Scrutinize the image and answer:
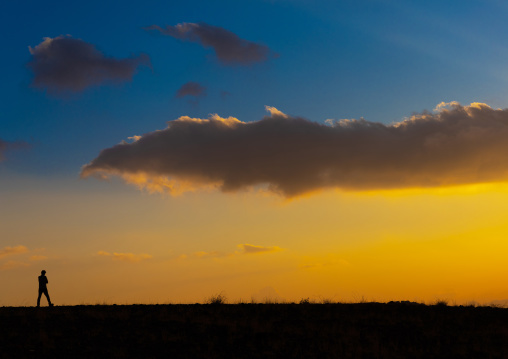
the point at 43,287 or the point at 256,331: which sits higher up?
the point at 43,287

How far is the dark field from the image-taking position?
2155 centimetres

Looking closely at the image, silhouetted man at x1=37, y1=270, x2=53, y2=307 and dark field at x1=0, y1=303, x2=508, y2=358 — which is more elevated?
silhouetted man at x1=37, y1=270, x2=53, y2=307

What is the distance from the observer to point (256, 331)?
950 inches

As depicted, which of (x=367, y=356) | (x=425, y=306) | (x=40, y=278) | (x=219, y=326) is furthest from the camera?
(x=40, y=278)

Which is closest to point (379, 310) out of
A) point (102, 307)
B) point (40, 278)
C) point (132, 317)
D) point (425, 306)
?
point (425, 306)

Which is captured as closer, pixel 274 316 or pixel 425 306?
pixel 274 316

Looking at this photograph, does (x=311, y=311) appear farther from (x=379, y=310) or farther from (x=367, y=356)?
(x=367, y=356)

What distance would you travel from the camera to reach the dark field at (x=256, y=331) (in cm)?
2155

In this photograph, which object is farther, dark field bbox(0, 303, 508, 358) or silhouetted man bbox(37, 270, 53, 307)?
silhouetted man bbox(37, 270, 53, 307)

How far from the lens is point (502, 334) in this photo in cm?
2425

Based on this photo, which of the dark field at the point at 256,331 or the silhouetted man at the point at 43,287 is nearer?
the dark field at the point at 256,331

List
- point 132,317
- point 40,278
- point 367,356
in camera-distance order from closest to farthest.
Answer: point 367,356, point 132,317, point 40,278

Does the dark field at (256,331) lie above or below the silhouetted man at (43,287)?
below

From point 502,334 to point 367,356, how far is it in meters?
6.79
